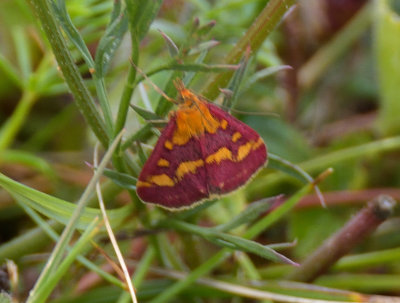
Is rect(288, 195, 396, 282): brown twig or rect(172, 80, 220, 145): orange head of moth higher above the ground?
rect(172, 80, 220, 145): orange head of moth

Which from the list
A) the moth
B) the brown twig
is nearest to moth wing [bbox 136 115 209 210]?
the moth

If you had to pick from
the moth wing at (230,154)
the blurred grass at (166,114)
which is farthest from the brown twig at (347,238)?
the moth wing at (230,154)

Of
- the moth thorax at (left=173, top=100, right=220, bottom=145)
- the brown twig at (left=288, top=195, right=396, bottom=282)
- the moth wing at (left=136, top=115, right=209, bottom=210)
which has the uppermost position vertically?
the moth thorax at (left=173, top=100, right=220, bottom=145)

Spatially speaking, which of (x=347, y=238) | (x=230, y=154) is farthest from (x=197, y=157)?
(x=347, y=238)

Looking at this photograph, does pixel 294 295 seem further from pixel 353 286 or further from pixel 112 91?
pixel 112 91

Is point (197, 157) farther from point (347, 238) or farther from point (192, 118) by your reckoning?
point (347, 238)

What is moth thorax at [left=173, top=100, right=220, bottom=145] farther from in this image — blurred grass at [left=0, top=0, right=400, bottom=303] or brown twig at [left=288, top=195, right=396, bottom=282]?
brown twig at [left=288, top=195, right=396, bottom=282]

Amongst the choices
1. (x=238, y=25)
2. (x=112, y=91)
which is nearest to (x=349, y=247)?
(x=238, y=25)
